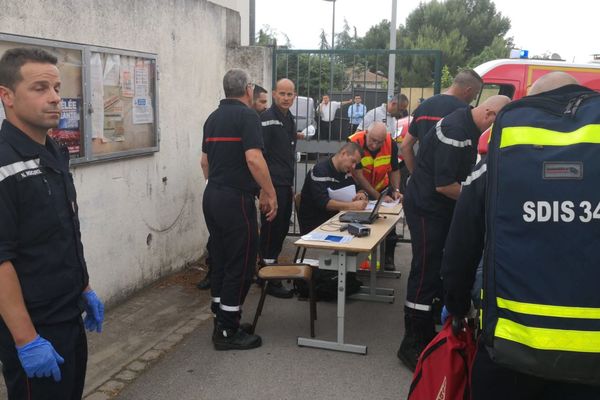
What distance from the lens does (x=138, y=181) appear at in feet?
17.1

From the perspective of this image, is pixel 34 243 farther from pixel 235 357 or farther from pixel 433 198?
pixel 433 198

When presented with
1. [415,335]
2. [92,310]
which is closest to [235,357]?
[415,335]

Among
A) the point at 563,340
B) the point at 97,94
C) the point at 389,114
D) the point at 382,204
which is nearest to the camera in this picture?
the point at 563,340

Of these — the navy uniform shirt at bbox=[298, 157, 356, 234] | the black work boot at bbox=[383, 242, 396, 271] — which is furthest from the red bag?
the black work boot at bbox=[383, 242, 396, 271]

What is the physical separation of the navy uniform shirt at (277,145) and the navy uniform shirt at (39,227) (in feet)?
11.1

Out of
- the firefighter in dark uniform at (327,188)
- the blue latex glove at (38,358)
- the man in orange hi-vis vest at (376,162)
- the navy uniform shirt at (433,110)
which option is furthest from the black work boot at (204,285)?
the blue latex glove at (38,358)

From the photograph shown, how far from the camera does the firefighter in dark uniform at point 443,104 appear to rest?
4844 millimetres

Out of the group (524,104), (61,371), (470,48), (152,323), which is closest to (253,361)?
(152,323)

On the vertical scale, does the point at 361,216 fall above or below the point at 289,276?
above

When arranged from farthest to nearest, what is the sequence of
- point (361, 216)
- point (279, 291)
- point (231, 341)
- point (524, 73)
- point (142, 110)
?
1. point (524, 73)
2. point (279, 291)
3. point (142, 110)
4. point (361, 216)
5. point (231, 341)

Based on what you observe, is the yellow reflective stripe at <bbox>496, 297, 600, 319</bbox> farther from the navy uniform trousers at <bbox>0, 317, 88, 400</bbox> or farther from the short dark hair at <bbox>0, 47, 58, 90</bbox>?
the short dark hair at <bbox>0, 47, 58, 90</bbox>

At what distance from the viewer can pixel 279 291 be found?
557 centimetres

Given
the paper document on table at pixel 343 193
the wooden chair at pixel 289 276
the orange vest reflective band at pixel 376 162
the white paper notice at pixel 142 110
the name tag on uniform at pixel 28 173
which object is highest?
the white paper notice at pixel 142 110

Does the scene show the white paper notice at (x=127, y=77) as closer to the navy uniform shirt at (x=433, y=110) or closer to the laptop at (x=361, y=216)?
the laptop at (x=361, y=216)
